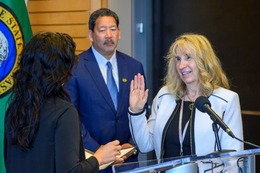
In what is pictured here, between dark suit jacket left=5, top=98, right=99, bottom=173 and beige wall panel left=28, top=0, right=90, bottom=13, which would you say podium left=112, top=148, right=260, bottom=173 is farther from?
beige wall panel left=28, top=0, right=90, bottom=13

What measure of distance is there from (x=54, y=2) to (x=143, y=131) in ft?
5.58

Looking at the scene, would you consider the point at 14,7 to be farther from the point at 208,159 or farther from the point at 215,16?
the point at 208,159

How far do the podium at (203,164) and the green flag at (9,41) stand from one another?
158 cm

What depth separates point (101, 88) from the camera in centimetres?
249

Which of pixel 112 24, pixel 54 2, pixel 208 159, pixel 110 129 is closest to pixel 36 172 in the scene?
pixel 208 159

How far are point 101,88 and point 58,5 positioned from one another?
1.21 metres

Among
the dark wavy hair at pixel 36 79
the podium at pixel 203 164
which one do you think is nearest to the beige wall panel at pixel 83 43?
the dark wavy hair at pixel 36 79

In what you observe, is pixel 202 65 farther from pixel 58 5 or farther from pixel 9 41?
pixel 58 5

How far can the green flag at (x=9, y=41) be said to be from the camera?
8.84 ft

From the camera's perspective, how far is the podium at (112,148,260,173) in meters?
1.21

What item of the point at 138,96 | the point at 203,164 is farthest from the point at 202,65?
the point at 203,164

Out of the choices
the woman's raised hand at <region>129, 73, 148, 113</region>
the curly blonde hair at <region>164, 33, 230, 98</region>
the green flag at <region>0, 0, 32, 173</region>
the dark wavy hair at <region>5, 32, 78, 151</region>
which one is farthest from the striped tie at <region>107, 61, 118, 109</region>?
the dark wavy hair at <region>5, 32, 78, 151</region>

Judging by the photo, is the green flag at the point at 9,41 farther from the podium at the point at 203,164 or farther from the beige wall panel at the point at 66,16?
the podium at the point at 203,164

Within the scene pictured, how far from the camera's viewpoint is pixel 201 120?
201cm
